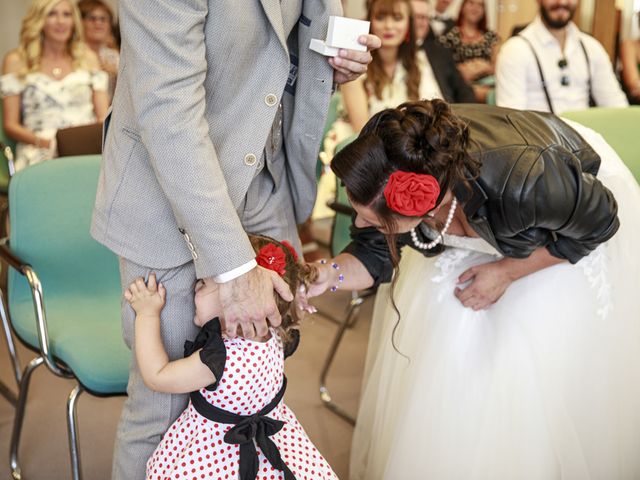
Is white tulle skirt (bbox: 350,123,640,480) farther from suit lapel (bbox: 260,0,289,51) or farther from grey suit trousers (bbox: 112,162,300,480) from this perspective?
suit lapel (bbox: 260,0,289,51)

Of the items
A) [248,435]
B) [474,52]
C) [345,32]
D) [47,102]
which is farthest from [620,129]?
[474,52]

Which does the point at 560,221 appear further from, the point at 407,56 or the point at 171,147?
the point at 407,56

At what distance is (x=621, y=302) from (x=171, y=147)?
1227mm

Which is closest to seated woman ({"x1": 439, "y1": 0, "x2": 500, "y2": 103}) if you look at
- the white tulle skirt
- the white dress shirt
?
the white dress shirt

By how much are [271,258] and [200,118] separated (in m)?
0.29

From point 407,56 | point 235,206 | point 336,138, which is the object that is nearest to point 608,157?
point 235,206

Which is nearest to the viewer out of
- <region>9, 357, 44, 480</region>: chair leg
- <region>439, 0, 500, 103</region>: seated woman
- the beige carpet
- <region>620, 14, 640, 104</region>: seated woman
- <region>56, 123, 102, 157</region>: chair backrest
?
<region>9, 357, 44, 480</region>: chair leg

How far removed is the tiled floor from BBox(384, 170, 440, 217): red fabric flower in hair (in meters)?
0.70

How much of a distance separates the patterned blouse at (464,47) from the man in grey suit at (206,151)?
13.8 feet

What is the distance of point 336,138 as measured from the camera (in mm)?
3613

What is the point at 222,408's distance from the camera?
1.63m

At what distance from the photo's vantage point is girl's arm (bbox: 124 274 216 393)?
5.08 ft

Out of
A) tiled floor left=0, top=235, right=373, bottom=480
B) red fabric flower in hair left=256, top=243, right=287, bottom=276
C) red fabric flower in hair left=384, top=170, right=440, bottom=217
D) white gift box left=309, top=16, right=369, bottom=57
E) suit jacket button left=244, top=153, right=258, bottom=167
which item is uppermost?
white gift box left=309, top=16, right=369, bottom=57

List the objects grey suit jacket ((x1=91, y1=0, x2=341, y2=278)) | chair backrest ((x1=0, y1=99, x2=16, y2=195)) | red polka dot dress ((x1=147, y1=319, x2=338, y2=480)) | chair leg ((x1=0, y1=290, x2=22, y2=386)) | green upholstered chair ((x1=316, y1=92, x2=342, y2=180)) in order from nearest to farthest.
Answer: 1. grey suit jacket ((x1=91, y1=0, x2=341, y2=278))
2. red polka dot dress ((x1=147, y1=319, x2=338, y2=480))
3. chair leg ((x1=0, y1=290, x2=22, y2=386))
4. green upholstered chair ((x1=316, y1=92, x2=342, y2=180))
5. chair backrest ((x1=0, y1=99, x2=16, y2=195))
